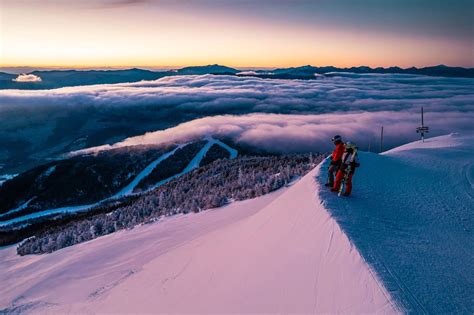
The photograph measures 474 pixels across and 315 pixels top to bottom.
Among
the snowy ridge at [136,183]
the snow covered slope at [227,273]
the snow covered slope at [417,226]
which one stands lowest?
the snowy ridge at [136,183]

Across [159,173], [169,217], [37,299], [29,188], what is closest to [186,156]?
[159,173]

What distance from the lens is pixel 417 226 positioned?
1135cm

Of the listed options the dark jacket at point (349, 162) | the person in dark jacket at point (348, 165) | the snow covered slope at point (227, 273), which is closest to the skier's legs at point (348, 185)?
the person in dark jacket at point (348, 165)

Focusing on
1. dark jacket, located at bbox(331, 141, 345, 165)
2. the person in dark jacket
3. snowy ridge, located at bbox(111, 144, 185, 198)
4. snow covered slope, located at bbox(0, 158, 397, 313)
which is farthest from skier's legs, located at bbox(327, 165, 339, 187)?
snowy ridge, located at bbox(111, 144, 185, 198)

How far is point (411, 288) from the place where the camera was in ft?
25.3

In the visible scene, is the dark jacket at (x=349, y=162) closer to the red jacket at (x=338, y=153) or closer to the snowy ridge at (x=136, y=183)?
the red jacket at (x=338, y=153)

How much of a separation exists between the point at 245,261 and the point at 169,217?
15.7m

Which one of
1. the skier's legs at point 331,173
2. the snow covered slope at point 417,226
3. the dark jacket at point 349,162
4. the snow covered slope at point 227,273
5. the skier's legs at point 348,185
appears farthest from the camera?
the skier's legs at point 331,173

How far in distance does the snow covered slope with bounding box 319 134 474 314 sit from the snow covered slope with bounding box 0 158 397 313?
21.4 inches

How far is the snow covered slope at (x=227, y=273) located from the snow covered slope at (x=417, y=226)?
54 cm

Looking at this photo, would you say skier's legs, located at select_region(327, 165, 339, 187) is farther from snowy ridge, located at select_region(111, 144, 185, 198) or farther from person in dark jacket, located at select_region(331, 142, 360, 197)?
snowy ridge, located at select_region(111, 144, 185, 198)

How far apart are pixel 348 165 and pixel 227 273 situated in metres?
5.79

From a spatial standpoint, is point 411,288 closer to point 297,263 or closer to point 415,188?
point 297,263

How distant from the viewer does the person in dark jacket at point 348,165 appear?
12977mm
